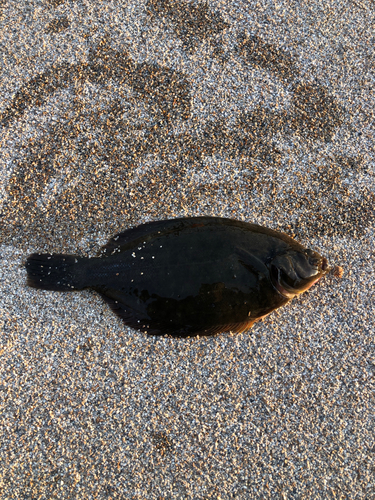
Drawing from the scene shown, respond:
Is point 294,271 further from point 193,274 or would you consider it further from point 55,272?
point 55,272

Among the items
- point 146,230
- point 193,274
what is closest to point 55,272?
point 146,230

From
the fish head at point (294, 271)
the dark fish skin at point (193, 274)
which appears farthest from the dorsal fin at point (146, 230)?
the fish head at point (294, 271)

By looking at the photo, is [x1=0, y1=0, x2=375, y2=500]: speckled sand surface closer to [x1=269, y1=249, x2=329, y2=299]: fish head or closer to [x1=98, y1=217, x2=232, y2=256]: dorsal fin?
[x1=98, y1=217, x2=232, y2=256]: dorsal fin

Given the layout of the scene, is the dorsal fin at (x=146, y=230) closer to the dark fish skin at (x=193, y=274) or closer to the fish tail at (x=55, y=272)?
the dark fish skin at (x=193, y=274)

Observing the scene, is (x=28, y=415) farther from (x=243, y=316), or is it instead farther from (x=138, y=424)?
(x=243, y=316)

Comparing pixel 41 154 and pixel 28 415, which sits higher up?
pixel 41 154

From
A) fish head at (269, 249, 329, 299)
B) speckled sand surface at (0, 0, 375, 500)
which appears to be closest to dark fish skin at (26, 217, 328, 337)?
fish head at (269, 249, 329, 299)

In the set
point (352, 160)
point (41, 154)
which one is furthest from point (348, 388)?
point (41, 154)
